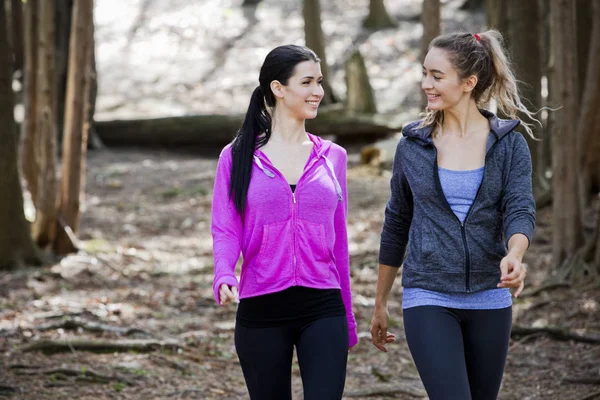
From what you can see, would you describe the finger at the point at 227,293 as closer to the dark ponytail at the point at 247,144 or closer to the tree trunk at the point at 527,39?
the dark ponytail at the point at 247,144

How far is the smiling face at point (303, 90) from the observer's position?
427cm

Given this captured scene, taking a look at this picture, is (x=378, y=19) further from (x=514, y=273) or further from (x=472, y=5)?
(x=514, y=273)

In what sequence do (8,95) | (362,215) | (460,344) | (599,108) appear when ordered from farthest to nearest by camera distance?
(362,215) < (599,108) < (8,95) < (460,344)

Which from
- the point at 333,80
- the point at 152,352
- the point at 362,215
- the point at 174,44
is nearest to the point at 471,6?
the point at 333,80

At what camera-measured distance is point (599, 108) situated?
37.4 ft

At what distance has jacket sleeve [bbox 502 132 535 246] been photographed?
3.70m

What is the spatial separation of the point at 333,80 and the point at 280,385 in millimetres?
21462

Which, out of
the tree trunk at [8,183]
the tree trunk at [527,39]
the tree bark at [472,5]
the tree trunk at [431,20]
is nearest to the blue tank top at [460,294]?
the tree trunk at [431,20]

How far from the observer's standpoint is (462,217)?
12.6 ft

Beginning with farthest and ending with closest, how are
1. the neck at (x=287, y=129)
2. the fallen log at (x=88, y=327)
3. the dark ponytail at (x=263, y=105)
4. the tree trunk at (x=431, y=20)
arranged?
1. the tree trunk at (x=431, y=20)
2. the fallen log at (x=88, y=327)
3. the neck at (x=287, y=129)
4. the dark ponytail at (x=263, y=105)

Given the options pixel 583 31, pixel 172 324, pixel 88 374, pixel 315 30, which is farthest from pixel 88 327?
pixel 315 30

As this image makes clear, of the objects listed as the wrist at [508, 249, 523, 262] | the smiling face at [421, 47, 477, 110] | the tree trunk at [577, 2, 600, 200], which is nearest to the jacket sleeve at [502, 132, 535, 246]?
the wrist at [508, 249, 523, 262]

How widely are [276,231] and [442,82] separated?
101 cm

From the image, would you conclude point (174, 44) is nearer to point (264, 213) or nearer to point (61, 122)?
point (61, 122)
